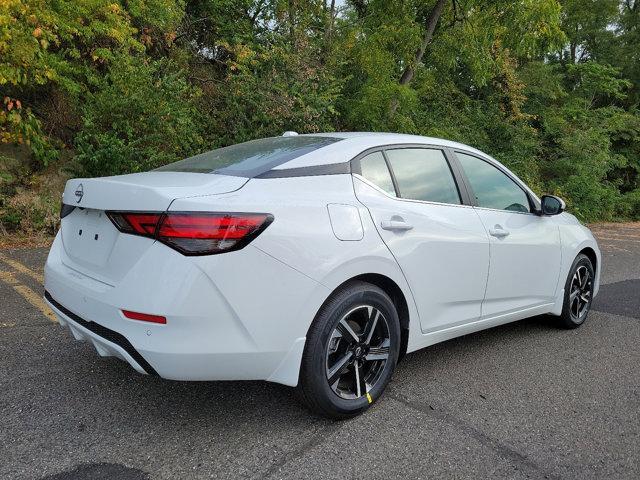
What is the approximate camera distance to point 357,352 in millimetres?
2783

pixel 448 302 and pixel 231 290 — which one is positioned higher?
pixel 231 290

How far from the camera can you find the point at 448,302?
3262 millimetres

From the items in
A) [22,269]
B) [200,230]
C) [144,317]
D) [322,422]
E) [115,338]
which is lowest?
[22,269]

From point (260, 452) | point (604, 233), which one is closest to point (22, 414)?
point (260, 452)

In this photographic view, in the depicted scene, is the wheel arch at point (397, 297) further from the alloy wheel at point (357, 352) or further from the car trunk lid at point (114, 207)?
the car trunk lid at point (114, 207)

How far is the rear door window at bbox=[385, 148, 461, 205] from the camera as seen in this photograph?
10.5 ft

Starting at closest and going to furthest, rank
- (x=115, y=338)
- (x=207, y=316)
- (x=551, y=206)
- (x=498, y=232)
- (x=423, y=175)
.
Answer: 1. (x=207, y=316)
2. (x=115, y=338)
3. (x=423, y=175)
4. (x=498, y=232)
5. (x=551, y=206)

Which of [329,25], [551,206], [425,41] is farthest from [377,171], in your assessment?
[329,25]

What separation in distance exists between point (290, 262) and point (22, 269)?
4.56 m

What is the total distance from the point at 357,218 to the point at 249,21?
10436 millimetres

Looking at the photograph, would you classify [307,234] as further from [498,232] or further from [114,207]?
[498,232]

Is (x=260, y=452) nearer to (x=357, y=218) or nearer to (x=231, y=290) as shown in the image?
(x=231, y=290)

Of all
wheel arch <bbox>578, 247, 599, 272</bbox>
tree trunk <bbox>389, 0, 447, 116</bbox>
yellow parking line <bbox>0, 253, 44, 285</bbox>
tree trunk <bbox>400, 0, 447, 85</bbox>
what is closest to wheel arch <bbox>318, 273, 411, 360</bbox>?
wheel arch <bbox>578, 247, 599, 272</bbox>

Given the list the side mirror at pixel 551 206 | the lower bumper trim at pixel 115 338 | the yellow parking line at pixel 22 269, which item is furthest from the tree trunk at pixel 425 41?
the lower bumper trim at pixel 115 338
